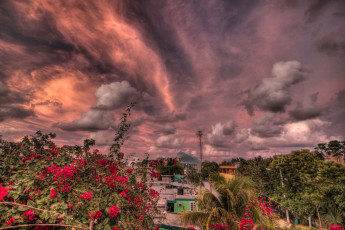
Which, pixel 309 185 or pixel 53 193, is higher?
pixel 53 193

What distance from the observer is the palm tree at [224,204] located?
696 centimetres

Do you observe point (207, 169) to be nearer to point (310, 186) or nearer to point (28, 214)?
point (310, 186)

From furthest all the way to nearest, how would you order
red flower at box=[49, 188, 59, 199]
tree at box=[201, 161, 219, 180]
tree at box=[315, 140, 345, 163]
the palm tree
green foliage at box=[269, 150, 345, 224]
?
1. tree at box=[315, 140, 345, 163]
2. tree at box=[201, 161, 219, 180]
3. green foliage at box=[269, 150, 345, 224]
4. the palm tree
5. red flower at box=[49, 188, 59, 199]

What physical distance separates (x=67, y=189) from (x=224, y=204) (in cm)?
684

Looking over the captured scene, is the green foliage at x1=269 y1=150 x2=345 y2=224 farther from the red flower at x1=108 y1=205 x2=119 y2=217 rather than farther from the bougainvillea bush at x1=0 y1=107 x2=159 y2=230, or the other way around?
the red flower at x1=108 y1=205 x2=119 y2=217

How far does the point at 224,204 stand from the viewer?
297 inches

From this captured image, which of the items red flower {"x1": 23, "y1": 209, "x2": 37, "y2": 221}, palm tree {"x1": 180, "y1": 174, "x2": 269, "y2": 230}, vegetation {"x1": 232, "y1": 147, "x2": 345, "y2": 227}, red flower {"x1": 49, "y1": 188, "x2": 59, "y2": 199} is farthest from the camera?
vegetation {"x1": 232, "y1": 147, "x2": 345, "y2": 227}

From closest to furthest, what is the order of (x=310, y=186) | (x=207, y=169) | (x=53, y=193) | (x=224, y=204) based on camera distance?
1. (x=53, y=193)
2. (x=224, y=204)
3. (x=310, y=186)
4. (x=207, y=169)

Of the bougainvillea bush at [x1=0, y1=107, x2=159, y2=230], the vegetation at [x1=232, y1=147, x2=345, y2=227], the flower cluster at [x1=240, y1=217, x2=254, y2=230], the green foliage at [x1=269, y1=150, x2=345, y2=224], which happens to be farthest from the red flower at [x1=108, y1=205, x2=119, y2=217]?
the green foliage at [x1=269, y1=150, x2=345, y2=224]

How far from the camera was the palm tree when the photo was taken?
6957 mm

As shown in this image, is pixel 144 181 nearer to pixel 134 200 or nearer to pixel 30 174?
pixel 134 200

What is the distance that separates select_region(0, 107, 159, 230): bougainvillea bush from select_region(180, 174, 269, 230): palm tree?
4257mm

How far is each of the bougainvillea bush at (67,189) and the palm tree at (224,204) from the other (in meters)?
4.26

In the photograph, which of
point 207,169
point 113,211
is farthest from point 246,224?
point 207,169
